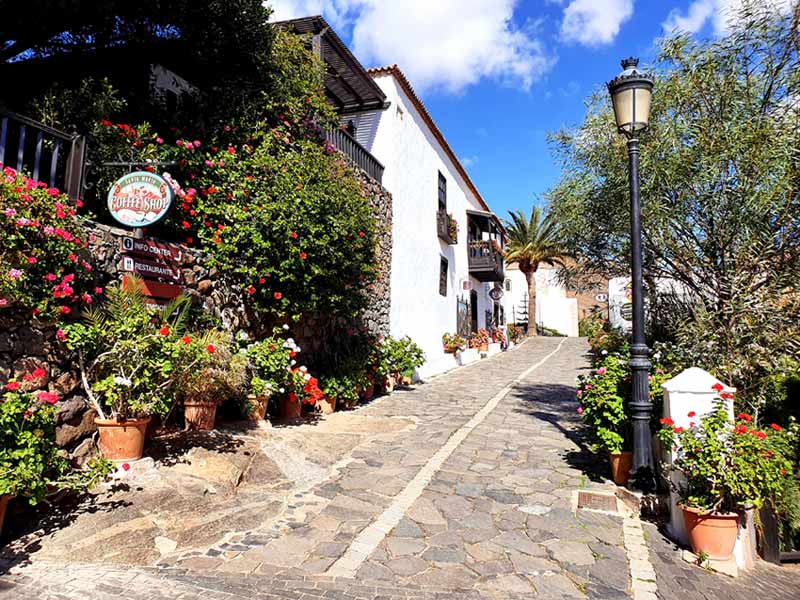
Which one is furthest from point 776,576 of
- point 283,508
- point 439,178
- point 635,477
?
point 439,178

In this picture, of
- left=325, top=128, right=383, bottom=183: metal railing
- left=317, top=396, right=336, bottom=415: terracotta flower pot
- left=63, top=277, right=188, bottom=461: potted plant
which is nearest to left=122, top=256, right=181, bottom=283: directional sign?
left=63, top=277, right=188, bottom=461: potted plant

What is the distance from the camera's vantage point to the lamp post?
4676 millimetres

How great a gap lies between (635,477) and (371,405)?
5.52 meters

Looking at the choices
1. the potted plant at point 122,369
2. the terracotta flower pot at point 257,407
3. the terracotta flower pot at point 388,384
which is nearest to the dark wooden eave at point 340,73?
the terracotta flower pot at point 257,407

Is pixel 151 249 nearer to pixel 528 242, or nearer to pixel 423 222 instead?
pixel 423 222

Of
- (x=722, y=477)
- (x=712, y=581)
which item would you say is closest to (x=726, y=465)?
(x=722, y=477)

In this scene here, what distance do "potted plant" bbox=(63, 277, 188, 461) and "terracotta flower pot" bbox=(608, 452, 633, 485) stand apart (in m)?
4.36

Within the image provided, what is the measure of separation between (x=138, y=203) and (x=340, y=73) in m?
7.76

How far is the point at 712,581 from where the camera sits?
11.3 feet

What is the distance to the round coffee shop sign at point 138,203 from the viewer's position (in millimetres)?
5137

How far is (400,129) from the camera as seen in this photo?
1344 cm

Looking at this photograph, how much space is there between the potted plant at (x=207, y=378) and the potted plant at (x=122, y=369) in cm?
28

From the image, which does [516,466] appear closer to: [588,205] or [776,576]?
[776,576]

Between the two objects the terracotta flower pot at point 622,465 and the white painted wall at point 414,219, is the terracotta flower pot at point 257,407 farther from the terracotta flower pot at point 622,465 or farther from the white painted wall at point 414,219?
the white painted wall at point 414,219
